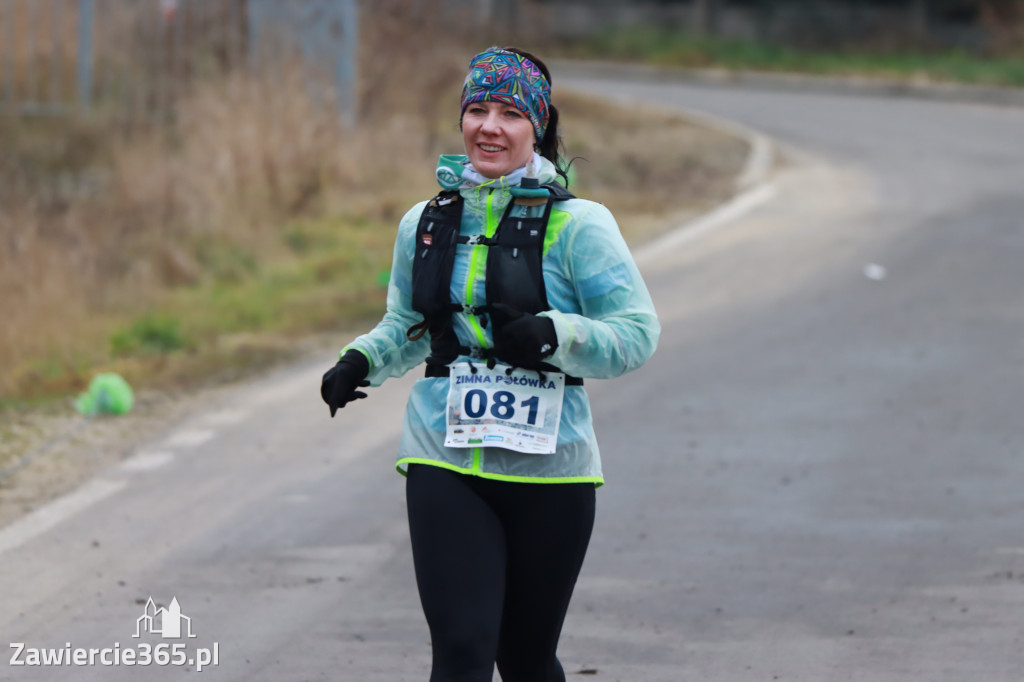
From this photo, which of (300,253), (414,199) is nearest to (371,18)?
(414,199)

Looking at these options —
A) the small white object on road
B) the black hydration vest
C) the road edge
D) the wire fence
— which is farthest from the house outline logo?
the road edge

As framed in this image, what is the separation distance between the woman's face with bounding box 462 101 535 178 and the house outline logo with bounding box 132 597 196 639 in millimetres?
2391

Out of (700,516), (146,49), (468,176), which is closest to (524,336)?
(468,176)

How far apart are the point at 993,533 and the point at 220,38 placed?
39.1 feet

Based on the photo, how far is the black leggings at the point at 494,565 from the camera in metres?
3.51

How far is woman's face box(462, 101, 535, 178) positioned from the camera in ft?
12.3

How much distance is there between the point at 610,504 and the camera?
719 centimetres

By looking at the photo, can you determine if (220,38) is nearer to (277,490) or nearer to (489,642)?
(277,490)

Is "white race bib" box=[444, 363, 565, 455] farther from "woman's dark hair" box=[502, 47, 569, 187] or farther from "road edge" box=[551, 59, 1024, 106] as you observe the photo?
"road edge" box=[551, 59, 1024, 106]

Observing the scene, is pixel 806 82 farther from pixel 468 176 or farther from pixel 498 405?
pixel 498 405

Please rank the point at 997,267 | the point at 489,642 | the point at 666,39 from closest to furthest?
the point at 489,642 → the point at 997,267 → the point at 666,39

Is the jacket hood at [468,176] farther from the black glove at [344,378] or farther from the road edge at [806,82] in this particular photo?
the road edge at [806,82]

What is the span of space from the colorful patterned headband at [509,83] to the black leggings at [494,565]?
2.84ft

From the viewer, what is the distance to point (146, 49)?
17000 mm
